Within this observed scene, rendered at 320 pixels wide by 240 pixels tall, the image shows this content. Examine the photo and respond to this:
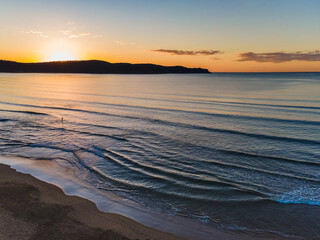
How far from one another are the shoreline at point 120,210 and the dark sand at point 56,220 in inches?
2.2

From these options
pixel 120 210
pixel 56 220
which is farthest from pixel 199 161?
pixel 56 220

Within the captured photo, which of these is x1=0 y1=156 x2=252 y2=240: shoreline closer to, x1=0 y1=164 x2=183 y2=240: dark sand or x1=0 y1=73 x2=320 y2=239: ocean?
x1=0 y1=164 x2=183 y2=240: dark sand

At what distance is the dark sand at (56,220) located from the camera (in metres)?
5.96

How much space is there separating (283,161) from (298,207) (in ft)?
14.7

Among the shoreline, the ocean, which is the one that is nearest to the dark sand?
the shoreline

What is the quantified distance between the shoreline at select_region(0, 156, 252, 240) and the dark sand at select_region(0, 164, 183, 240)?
56mm

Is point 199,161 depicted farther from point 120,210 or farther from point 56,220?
point 56,220

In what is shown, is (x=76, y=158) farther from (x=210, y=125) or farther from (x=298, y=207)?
(x=210, y=125)

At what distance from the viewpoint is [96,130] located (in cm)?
1855

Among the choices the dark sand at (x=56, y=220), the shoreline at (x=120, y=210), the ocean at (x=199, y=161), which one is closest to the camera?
the dark sand at (x=56, y=220)

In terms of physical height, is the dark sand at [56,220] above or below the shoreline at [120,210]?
above

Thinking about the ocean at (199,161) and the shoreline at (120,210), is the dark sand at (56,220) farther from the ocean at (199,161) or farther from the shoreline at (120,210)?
the ocean at (199,161)

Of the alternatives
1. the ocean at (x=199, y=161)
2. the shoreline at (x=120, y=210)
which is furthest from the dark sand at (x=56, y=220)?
the ocean at (x=199, y=161)

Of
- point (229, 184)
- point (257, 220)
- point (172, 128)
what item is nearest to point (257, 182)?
point (229, 184)
